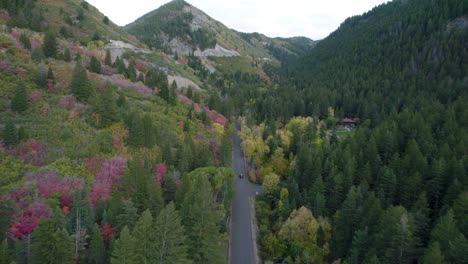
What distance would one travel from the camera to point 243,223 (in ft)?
186

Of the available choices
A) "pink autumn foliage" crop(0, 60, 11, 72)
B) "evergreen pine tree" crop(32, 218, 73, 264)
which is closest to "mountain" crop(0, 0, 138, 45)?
"pink autumn foliage" crop(0, 60, 11, 72)

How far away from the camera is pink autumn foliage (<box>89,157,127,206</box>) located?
45.3 m

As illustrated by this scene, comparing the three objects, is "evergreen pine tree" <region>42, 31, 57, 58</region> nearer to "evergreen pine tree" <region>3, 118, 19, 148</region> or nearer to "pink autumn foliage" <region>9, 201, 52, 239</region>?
"evergreen pine tree" <region>3, 118, 19, 148</region>

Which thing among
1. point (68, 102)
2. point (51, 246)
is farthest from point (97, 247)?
point (68, 102)

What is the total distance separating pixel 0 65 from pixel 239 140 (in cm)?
6047

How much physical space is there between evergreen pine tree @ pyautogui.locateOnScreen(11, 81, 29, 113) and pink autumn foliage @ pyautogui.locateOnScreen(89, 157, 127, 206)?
17.8m

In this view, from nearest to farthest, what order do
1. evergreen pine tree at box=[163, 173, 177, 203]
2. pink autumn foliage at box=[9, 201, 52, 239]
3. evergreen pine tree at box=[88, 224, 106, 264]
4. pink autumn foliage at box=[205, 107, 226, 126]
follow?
evergreen pine tree at box=[88, 224, 106, 264] → pink autumn foliage at box=[9, 201, 52, 239] → evergreen pine tree at box=[163, 173, 177, 203] → pink autumn foliage at box=[205, 107, 226, 126]

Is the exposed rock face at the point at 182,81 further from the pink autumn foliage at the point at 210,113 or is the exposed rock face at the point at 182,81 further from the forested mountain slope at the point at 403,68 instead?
the forested mountain slope at the point at 403,68

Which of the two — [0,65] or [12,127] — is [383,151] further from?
Answer: [0,65]

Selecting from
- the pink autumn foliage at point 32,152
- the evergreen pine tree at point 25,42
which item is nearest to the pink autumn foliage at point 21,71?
the evergreen pine tree at point 25,42

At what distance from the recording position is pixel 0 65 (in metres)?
62.9

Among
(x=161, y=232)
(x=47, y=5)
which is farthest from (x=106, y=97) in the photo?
(x=47, y=5)

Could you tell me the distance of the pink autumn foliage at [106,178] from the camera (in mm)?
45281

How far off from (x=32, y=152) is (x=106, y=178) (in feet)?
36.3
